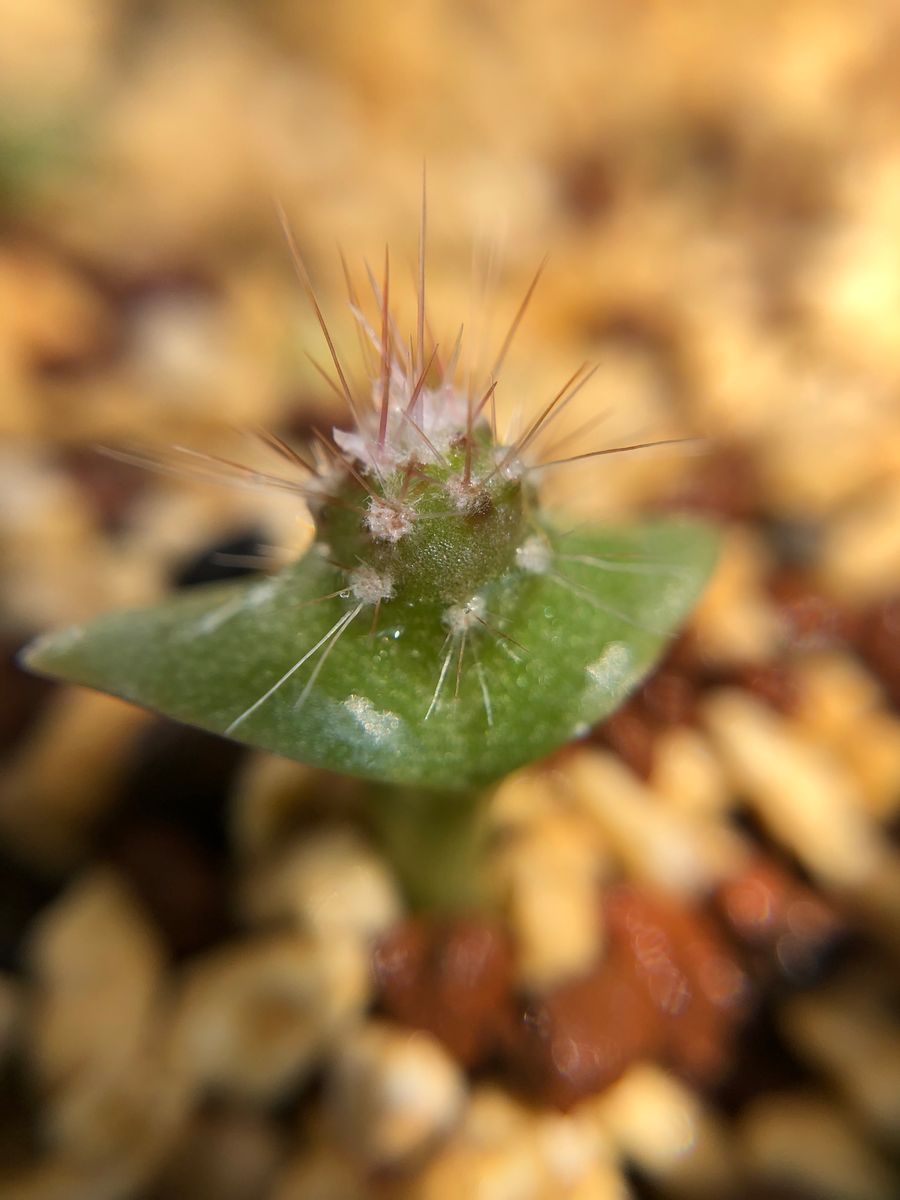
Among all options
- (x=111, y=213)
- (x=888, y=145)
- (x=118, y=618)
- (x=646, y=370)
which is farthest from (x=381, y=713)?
(x=888, y=145)

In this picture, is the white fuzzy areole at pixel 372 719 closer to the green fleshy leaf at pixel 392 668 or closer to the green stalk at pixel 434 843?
the green fleshy leaf at pixel 392 668

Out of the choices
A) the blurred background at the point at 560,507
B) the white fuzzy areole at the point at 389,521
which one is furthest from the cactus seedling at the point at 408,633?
the blurred background at the point at 560,507

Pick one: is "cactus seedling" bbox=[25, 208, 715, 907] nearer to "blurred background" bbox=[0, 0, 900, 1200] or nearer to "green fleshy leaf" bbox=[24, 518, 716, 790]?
"green fleshy leaf" bbox=[24, 518, 716, 790]

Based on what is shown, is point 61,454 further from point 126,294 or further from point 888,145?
point 888,145

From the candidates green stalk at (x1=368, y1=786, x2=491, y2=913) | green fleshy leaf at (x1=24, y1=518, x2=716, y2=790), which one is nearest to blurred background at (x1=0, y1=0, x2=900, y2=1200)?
green stalk at (x1=368, y1=786, x2=491, y2=913)

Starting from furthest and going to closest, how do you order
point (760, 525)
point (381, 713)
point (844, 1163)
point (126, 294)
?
point (126, 294)
point (760, 525)
point (844, 1163)
point (381, 713)

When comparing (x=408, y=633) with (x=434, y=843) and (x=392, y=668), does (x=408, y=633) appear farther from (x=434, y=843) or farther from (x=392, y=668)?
(x=434, y=843)
